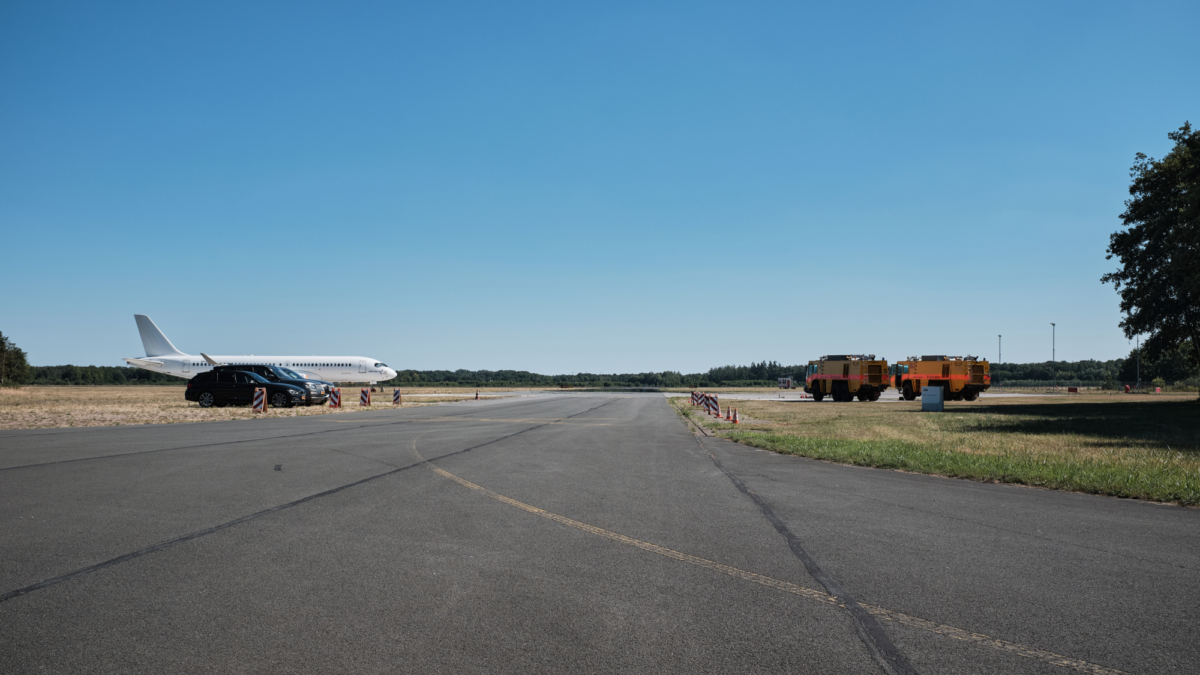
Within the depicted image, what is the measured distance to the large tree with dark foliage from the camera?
108 feet

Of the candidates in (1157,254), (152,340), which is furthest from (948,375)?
(152,340)

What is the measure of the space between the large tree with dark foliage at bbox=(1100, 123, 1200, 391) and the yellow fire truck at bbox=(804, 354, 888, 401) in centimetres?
1261

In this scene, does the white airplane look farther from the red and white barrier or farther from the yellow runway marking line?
the yellow runway marking line

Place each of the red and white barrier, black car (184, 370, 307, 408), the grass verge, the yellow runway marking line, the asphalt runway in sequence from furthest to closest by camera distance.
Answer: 1. black car (184, 370, 307, 408)
2. the red and white barrier
3. the grass verge
4. the asphalt runway
5. the yellow runway marking line

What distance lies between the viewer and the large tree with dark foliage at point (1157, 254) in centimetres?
3288

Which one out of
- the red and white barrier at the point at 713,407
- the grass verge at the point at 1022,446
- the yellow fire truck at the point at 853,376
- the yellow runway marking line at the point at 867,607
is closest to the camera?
the yellow runway marking line at the point at 867,607

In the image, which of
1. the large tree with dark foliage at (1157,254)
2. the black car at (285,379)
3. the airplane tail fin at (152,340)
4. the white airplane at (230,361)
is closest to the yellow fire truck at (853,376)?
the large tree with dark foliage at (1157,254)

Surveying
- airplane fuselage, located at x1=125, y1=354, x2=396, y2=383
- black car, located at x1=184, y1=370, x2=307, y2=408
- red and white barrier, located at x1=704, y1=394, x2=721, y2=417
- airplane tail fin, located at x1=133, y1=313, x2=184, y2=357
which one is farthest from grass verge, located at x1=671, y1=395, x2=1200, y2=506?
airplane tail fin, located at x1=133, y1=313, x2=184, y2=357

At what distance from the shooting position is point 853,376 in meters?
43.2

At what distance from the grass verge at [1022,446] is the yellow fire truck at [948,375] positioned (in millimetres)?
14905

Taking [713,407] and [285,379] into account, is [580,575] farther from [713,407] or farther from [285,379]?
[285,379]

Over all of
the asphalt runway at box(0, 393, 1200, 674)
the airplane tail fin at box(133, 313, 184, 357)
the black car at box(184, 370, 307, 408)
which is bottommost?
the asphalt runway at box(0, 393, 1200, 674)

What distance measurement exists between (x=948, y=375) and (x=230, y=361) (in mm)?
61687

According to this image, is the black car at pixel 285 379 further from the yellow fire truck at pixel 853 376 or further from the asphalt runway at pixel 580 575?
the yellow fire truck at pixel 853 376
